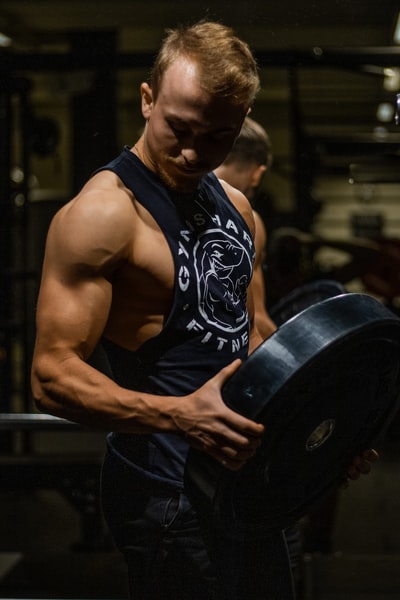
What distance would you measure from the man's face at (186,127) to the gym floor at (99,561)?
6.49 feet

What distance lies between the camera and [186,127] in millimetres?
1372

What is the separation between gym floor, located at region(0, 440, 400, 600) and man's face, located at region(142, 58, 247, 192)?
198 cm

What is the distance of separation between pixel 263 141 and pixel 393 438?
4.05 metres

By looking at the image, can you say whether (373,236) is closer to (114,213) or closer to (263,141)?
(263,141)

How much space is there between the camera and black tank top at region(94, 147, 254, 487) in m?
1.40

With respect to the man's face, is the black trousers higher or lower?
lower

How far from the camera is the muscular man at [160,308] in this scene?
1.31 meters

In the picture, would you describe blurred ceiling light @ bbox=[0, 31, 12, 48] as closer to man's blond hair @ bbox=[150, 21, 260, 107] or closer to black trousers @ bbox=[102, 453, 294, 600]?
man's blond hair @ bbox=[150, 21, 260, 107]

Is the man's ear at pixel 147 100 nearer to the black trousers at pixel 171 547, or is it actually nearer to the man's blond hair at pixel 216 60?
the man's blond hair at pixel 216 60

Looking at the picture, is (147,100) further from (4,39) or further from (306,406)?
(4,39)

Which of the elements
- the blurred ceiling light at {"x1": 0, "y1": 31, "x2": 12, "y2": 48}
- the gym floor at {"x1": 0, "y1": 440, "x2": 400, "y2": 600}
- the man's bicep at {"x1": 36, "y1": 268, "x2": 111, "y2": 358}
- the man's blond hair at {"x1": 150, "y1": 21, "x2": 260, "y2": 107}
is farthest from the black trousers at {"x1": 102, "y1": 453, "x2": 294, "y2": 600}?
the blurred ceiling light at {"x1": 0, "y1": 31, "x2": 12, "y2": 48}

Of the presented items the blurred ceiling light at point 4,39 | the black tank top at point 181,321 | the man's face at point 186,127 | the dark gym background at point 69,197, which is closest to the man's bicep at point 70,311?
the black tank top at point 181,321

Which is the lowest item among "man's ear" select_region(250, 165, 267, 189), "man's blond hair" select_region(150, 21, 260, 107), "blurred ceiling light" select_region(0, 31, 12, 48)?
"man's ear" select_region(250, 165, 267, 189)

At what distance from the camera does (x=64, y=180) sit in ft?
37.3
